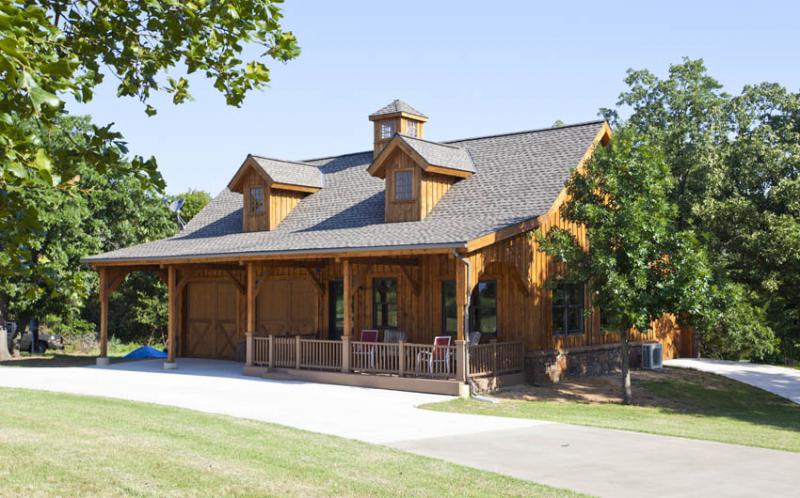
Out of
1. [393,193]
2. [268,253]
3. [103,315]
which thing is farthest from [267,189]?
[103,315]

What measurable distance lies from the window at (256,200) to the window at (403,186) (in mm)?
5321

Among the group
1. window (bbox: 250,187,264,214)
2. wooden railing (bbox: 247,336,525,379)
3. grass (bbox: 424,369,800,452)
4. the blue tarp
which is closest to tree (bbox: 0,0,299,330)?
grass (bbox: 424,369,800,452)

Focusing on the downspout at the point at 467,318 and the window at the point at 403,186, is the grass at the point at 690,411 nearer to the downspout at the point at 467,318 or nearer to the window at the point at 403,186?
the downspout at the point at 467,318

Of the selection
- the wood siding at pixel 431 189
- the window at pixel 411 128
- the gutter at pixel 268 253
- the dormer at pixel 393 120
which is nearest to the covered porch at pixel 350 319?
the gutter at pixel 268 253

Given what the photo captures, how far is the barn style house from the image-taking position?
18453 millimetres

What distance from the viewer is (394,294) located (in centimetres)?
2148

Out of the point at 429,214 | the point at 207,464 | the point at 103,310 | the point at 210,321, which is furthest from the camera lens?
the point at 210,321

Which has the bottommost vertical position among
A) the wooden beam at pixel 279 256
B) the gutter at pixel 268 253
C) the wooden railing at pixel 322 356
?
the wooden railing at pixel 322 356

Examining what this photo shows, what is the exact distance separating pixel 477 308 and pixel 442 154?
4.65 m

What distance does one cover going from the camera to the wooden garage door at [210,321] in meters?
26.0

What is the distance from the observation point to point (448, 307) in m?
20.4

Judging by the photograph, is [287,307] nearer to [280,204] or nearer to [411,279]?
[280,204]

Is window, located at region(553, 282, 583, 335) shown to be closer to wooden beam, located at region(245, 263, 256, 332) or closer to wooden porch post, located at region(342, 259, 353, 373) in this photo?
wooden porch post, located at region(342, 259, 353, 373)

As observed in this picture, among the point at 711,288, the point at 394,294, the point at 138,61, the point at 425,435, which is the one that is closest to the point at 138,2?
the point at 138,61
